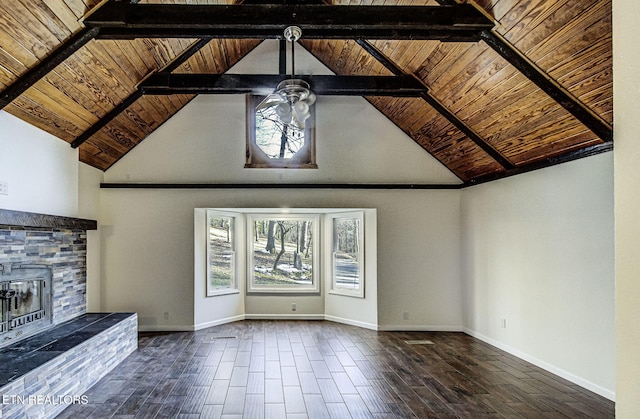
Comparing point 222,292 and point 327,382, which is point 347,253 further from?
point 327,382

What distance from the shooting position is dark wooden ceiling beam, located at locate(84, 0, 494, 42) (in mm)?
3605

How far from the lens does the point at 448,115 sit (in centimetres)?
552

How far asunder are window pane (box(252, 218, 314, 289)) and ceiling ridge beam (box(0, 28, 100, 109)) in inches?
178

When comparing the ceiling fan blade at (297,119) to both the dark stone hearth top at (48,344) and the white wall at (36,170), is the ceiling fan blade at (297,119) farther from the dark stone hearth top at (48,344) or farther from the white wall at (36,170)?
the dark stone hearth top at (48,344)

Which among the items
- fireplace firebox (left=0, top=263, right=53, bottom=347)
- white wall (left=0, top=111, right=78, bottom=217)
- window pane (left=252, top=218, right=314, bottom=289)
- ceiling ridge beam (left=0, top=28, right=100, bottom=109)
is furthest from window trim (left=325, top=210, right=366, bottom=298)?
ceiling ridge beam (left=0, top=28, right=100, bottom=109)

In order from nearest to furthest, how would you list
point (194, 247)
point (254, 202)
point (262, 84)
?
point (262, 84) < point (194, 247) < point (254, 202)

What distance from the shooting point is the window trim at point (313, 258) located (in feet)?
25.7

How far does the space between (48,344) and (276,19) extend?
3.82 m

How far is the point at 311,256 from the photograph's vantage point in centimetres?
803

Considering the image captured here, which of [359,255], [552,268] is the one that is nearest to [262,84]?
[359,255]

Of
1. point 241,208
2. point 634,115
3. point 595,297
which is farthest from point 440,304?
point 634,115

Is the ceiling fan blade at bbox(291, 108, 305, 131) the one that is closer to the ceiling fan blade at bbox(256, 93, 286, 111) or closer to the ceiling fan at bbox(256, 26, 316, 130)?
the ceiling fan at bbox(256, 26, 316, 130)

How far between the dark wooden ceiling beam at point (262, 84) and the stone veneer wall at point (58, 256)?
6.98 feet

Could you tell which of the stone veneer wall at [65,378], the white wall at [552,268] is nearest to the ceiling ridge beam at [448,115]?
the white wall at [552,268]
